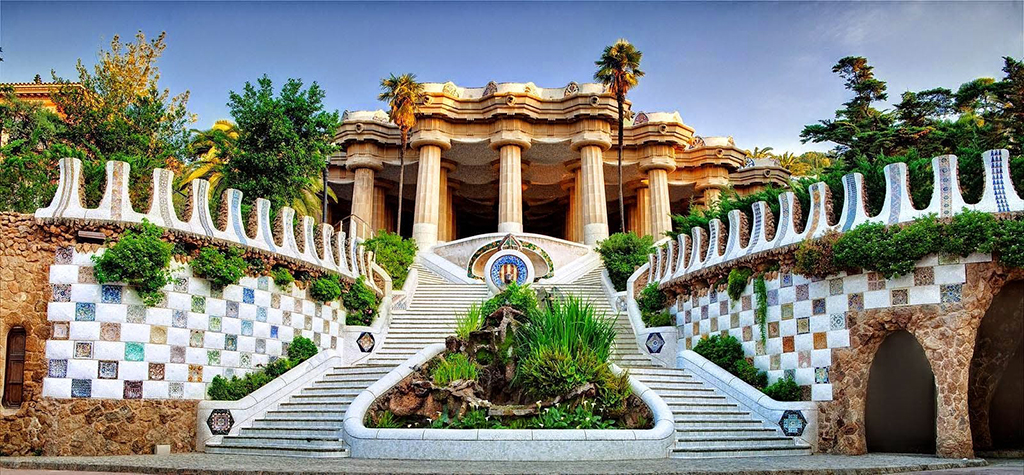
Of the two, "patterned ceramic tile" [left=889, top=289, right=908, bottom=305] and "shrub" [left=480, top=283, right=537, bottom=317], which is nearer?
"patterned ceramic tile" [left=889, top=289, right=908, bottom=305]

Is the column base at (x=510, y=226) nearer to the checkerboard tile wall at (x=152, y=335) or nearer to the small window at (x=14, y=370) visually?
the checkerboard tile wall at (x=152, y=335)

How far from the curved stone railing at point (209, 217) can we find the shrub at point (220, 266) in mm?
378

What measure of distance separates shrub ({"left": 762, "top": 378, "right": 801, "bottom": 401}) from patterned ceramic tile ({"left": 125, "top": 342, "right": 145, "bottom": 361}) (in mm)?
13213

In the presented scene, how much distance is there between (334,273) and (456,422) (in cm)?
826

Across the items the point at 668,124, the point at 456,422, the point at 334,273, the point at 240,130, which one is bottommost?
the point at 456,422

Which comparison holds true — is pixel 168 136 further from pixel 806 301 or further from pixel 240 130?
pixel 806 301

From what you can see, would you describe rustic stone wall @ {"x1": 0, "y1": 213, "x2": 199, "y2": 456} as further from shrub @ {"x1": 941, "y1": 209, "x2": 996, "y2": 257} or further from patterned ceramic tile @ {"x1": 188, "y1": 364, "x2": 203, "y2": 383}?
shrub @ {"x1": 941, "y1": 209, "x2": 996, "y2": 257}

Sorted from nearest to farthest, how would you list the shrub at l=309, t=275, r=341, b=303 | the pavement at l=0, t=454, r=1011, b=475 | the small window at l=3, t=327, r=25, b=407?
1. the pavement at l=0, t=454, r=1011, b=475
2. the small window at l=3, t=327, r=25, b=407
3. the shrub at l=309, t=275, r=341, b=303

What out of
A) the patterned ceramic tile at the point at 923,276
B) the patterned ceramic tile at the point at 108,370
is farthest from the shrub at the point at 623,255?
the patterned ceramic tile at the point at 108,370

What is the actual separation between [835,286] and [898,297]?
1.42 m

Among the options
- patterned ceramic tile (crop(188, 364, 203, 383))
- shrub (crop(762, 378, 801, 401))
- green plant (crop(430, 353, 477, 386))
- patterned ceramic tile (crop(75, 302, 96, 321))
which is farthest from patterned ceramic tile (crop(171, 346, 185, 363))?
shrub (crop(762, 378, 801, 401))

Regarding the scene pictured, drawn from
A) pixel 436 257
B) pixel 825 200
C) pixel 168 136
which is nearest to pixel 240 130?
pixel 168 136

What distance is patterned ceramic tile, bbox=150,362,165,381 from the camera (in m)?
17.2

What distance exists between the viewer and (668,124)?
4725cm
